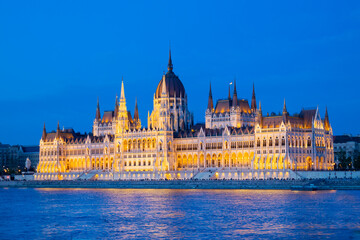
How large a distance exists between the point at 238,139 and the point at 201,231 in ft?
287

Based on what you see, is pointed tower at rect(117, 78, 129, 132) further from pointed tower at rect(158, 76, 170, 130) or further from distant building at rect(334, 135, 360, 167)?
distant building at rect(334, 135, 360, 167)

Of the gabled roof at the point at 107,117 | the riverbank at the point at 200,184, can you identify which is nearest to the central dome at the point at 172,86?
the gabled roof at the point at 107,117

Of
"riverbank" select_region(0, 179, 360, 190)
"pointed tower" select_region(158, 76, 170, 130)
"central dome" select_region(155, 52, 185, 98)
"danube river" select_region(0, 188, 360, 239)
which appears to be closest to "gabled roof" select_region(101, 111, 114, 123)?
"central dome" select_region(155, 52, 185, 98)

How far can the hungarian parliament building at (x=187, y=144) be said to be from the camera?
141 m

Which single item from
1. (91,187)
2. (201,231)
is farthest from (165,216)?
(91,187)

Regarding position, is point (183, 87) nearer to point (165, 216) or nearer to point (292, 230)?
point (165, 216)

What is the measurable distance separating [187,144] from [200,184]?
69.6 ft

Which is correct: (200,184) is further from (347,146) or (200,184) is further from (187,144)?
(347,146)

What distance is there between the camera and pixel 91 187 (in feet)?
518

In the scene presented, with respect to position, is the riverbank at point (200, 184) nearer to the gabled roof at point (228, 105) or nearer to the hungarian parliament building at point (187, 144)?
the hungarian parliament building at point (187, 144)

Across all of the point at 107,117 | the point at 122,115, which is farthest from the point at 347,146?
the point at 107,117

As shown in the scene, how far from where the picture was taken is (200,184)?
140m

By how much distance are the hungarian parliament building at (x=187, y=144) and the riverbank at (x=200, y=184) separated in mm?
6411

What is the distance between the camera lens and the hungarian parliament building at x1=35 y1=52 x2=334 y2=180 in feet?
463
